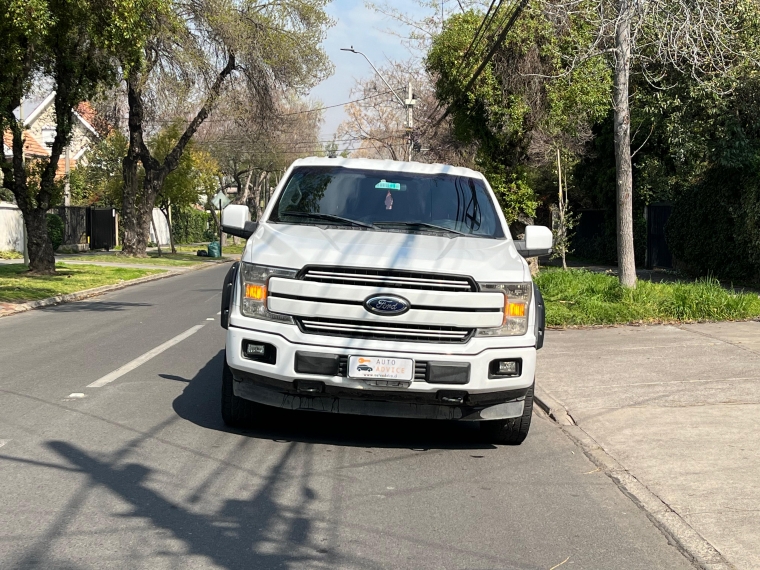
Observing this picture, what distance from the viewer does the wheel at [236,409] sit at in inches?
269

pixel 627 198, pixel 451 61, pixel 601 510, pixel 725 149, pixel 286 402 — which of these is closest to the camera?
pixel 601 510

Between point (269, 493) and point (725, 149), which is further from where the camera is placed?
point (725, 149)

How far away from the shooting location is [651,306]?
532 inches

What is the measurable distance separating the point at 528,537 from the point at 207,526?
1684 mm

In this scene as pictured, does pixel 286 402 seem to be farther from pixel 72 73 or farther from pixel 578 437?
pixel 72 73

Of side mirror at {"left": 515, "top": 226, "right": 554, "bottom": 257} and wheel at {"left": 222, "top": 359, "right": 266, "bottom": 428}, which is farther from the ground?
side mirror at {"left": 515, "top": 226, "right": 554, "bottom": 257}

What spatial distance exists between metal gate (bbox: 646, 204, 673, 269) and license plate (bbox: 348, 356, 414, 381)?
19886 millimetres

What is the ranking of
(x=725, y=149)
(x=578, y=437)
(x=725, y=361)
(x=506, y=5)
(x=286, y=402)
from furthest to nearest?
(x=506, y=5), (x=725, y=149), (x=725, y=361), (x=578, y=437), (x=286, y=402)

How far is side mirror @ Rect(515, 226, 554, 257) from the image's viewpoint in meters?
7.43

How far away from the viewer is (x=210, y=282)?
24875 millimetres

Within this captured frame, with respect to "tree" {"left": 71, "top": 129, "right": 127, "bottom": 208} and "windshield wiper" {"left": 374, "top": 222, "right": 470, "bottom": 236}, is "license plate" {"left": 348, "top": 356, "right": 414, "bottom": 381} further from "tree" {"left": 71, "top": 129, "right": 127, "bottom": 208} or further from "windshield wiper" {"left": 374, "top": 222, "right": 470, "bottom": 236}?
"tree" {"left": 71, "top": 129, "right": 127, "bottom": 208}

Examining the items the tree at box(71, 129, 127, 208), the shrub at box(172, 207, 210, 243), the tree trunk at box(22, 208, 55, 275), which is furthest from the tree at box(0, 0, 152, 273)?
the shrub at box(172, 207, 210, 243)

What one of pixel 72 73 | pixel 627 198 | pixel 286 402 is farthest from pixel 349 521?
pixel 72 73

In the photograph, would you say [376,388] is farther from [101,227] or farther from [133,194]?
[101,227]
